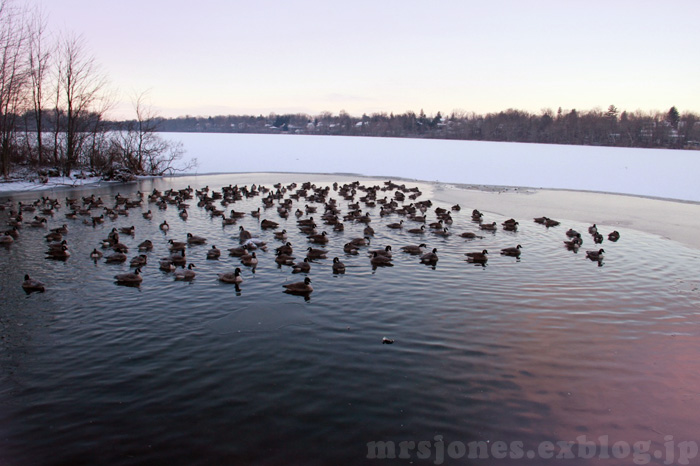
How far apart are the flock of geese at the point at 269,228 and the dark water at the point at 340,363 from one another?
1.57 feet

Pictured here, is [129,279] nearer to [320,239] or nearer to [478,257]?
[320,239]

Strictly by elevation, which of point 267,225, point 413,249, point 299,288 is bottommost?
point 299,288

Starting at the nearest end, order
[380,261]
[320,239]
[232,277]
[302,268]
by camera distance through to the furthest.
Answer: [232,277], [302,268], [380,261], [320,239]

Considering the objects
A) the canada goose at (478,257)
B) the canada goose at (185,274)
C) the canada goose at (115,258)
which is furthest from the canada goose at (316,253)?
the canada goose at (115,258)

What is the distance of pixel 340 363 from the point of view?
27.3 feet

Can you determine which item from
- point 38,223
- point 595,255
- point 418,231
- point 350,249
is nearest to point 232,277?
point 350,249

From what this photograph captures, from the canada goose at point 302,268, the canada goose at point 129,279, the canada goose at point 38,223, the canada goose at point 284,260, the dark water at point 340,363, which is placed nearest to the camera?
the dark water at point 340,363

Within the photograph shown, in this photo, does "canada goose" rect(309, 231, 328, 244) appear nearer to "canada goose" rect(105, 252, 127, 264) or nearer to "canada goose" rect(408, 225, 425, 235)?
"canada goose" rect(408, 225, 425, 235)

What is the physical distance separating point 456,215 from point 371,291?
13037mm

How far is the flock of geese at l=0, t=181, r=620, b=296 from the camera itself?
13820mm

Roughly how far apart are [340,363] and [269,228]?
12.1 m

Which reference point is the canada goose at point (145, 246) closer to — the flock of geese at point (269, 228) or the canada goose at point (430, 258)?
the flock of geese at point (269, 228)

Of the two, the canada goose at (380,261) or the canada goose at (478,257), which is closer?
the canada goose at (380,261)

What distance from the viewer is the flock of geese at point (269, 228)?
13.8m
